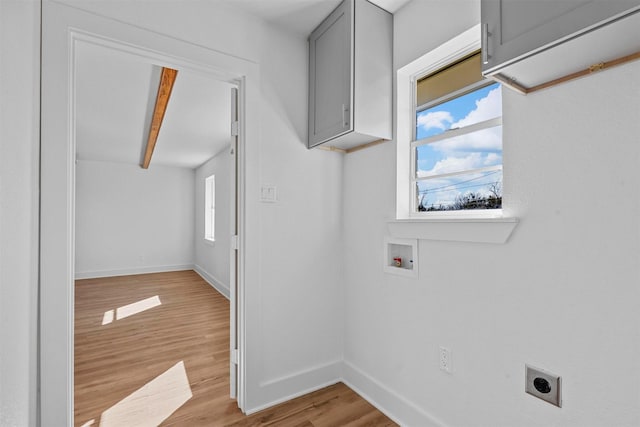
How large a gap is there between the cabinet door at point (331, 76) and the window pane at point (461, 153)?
1.69ft

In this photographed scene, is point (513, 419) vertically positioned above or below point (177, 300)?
above

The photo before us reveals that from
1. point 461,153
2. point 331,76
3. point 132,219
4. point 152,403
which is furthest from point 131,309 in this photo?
point 461,153

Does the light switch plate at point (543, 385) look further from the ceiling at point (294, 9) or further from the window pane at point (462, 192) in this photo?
the ceiling at point (294, 9)

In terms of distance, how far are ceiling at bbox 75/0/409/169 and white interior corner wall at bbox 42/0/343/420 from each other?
168 millimetres

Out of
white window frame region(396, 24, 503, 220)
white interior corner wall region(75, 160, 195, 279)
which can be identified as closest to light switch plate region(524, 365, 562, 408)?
white window frame region(396, 24, 503, 220)

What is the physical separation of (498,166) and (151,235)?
711 centimetres

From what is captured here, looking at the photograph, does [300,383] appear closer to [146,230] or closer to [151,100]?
[151,100]

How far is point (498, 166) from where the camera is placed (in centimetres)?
145

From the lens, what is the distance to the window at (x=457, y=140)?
4.94 ft

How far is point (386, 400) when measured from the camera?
1904 millimetres

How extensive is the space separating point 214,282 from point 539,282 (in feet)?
17.1

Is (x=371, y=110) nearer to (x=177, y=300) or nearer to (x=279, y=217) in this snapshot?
(x=279, y=217)

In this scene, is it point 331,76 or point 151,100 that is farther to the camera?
point 151,100

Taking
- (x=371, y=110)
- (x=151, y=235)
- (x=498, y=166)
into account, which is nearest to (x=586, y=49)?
(x=498, y=166)
